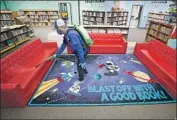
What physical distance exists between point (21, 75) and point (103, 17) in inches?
285

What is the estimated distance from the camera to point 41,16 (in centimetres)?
1126

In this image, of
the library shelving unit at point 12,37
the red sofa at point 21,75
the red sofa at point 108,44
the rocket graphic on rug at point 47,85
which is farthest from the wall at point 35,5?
the rocket graphic on rug at point 47,85

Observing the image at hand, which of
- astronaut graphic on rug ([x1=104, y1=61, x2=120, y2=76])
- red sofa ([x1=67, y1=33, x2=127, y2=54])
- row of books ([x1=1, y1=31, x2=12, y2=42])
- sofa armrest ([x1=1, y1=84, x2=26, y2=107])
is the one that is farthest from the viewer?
row of books ([x1=1, y1=31, x2=12, y2=42])

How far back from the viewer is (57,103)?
2.32m

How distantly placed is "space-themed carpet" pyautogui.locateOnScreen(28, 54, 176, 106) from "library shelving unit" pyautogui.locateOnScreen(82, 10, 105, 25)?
564 cm

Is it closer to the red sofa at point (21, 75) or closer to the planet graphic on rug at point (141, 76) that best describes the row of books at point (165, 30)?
the planet graphic on rug at point (141, 76)

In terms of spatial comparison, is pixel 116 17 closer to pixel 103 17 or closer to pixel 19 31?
pixel 103 17

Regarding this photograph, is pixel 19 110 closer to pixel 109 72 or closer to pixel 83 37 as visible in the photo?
pixel 83 37

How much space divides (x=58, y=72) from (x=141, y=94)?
7.33ft

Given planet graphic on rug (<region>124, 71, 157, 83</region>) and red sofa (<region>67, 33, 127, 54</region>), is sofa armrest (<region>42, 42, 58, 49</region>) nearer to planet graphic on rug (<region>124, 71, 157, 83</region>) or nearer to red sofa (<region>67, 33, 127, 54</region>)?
red sofa (<region>67, 33, 127, 54</region>)

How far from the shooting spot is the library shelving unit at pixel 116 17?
912 centimetres

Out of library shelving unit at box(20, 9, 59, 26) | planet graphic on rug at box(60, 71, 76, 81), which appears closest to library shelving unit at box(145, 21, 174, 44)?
planet graphic on rug at box(60, 71, 76, 81)

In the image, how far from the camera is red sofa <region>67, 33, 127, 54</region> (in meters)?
4.38

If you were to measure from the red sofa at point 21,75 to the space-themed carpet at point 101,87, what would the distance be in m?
0.22
